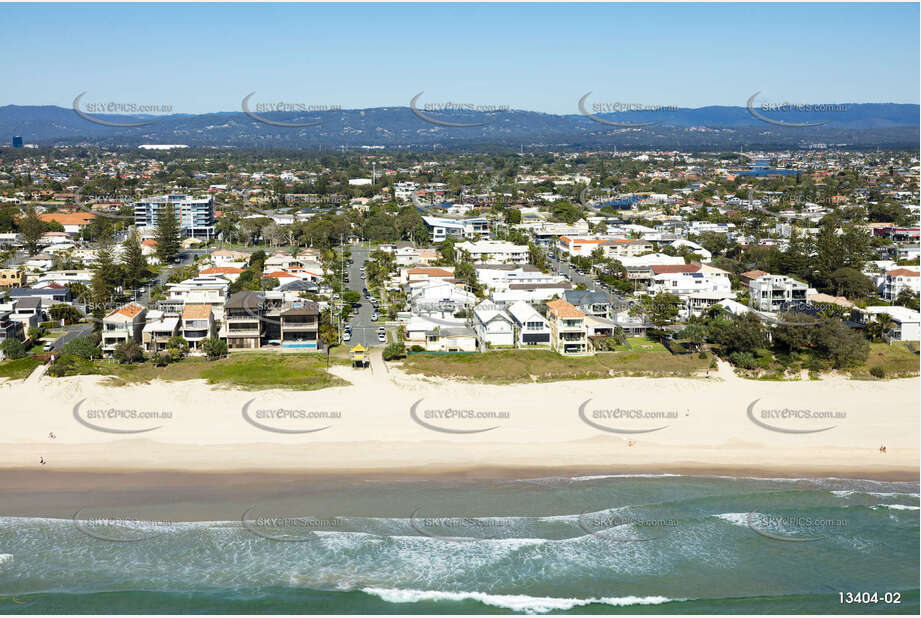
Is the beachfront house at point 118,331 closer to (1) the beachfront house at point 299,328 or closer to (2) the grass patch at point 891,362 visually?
(1) the beachfront house at point 299,328

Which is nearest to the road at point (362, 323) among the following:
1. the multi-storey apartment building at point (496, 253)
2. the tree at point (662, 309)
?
the multi-storey apartment building at point (496, 253)

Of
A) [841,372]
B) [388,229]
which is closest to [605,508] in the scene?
[841,372]

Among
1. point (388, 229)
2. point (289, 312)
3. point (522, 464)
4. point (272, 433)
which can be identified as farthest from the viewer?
point (388, 229)

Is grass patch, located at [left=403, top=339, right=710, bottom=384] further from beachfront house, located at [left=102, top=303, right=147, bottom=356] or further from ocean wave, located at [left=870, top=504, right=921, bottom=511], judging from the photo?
beachfront house, located at [left=102, top=303, right=147, bottom=356]

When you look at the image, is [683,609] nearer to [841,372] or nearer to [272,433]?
[272,433]

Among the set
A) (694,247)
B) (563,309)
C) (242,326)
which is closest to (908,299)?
(563,309)
